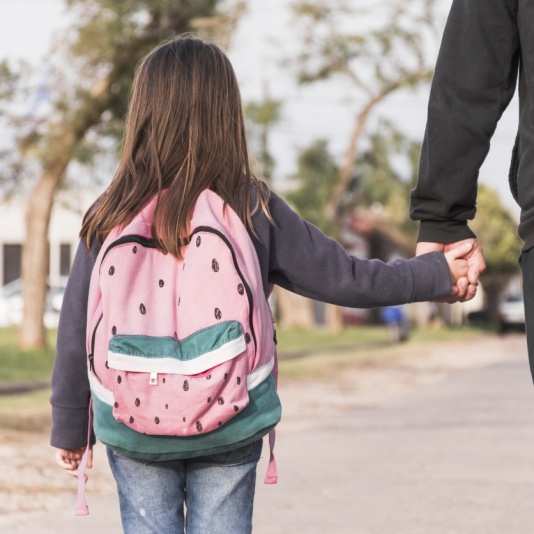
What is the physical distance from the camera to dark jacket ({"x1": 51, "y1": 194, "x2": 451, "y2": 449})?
9.59ft

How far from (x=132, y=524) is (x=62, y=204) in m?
17.2

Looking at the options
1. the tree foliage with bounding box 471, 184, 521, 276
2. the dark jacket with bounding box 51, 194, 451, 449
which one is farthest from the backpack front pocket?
the tree foliage with bounding box 471, 184, 521, 276

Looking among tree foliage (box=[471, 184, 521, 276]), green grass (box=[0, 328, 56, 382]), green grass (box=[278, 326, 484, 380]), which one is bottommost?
tree foliage (box=[471, 184, 521, 276])

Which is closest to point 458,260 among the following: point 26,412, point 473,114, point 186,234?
point 473,114

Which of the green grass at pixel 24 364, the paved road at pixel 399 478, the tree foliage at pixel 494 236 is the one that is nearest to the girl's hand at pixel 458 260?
the paved road at pixel 399 478

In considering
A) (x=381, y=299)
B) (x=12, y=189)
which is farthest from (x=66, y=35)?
(x=381, y=299)

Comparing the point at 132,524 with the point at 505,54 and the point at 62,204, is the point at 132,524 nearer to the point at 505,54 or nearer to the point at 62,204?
the point at 505,54

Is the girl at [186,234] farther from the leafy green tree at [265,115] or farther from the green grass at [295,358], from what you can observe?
the leafy green tree at [265,115]

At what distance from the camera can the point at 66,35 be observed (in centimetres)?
1806

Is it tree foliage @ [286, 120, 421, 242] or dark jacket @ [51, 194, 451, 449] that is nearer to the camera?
dark jacket @ [51, 194, 451, 449]

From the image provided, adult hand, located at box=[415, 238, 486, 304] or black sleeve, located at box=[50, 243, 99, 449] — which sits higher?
adult hand, located at box=[415, 238, 486, 304]

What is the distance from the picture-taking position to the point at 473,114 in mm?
2695

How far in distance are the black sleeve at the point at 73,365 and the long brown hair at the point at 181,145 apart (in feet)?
0.28

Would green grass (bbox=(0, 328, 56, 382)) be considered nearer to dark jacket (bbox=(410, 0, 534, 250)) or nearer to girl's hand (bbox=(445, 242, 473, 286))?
girl's hand (bbox=(445, 242, 473, 286))
